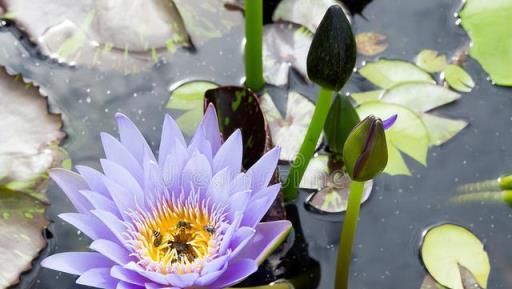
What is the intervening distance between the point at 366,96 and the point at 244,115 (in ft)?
1.31

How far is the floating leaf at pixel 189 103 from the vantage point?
1872mm

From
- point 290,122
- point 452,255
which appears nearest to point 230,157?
point 290,122

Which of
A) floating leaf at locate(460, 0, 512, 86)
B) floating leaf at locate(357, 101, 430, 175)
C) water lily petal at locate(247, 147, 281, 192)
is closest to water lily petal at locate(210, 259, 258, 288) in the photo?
water lily petal at locate(247, 147, 281, 192)

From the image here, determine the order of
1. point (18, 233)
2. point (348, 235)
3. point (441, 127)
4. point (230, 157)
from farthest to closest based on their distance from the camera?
point (441, 127) → point (18, 233) → point (348, 235) → point (230, 157)

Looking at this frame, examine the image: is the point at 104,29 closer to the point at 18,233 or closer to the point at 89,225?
the point at 18,233

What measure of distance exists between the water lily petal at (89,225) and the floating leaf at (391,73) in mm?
897

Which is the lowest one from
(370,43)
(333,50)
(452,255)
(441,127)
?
(452,255)

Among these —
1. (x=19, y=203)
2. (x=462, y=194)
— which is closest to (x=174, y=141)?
(x=19, y=203)

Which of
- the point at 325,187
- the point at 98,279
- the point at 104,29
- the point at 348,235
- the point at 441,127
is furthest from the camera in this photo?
the point at 104,29

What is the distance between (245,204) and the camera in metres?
1.31

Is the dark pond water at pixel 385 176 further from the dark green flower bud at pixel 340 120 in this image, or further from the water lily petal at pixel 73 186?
the water lily petal at pixel 73 186

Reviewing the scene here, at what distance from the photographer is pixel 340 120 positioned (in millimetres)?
1693

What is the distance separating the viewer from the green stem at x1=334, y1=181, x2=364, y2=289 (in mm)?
1488

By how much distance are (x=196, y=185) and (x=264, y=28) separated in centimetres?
77
